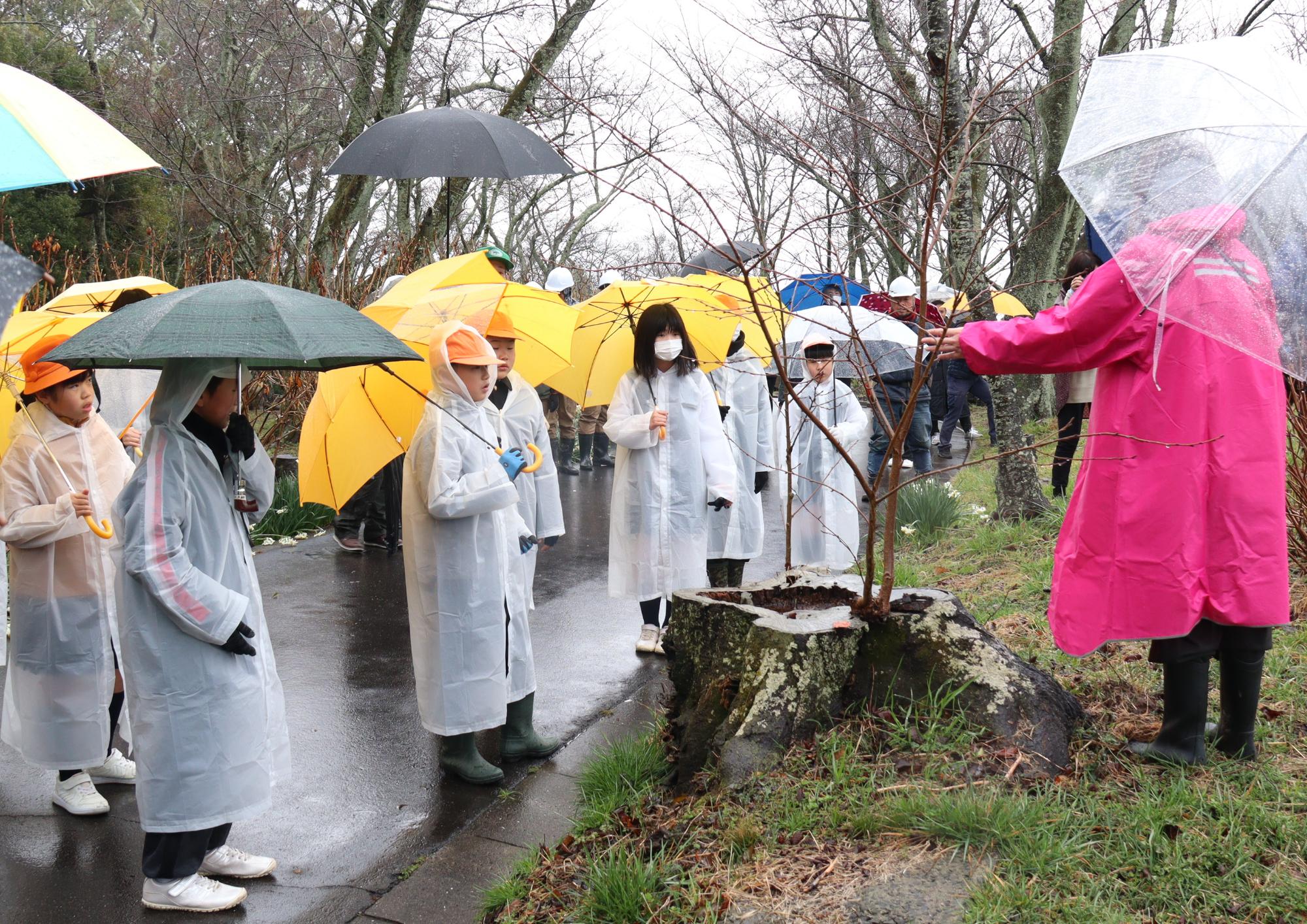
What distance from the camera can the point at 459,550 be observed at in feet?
13.8

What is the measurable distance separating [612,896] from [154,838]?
148 centimetres

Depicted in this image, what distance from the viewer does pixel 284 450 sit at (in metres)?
10.6

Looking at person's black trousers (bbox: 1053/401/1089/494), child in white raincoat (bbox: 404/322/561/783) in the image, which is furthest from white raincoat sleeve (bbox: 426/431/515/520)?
person's black trousers (bbox: 1053/401/1089/494)

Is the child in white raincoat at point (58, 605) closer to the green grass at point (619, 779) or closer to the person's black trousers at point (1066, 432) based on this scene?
the green grass at point (619, 779)

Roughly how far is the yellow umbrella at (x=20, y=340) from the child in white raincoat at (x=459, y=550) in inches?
48.7

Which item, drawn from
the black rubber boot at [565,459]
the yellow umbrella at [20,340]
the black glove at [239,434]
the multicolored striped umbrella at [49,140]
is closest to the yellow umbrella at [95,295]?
the yellow umbrella at [20,340]

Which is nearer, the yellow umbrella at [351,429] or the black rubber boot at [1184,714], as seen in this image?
the black rubber boot at [1184,714]

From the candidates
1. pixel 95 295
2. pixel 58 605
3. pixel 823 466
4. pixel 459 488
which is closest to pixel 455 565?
pixel 459 488

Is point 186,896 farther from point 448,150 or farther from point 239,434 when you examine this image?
point 448,150

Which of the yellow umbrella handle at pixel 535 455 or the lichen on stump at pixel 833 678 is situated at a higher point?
the yellow umbrella handle at pixel 535 455

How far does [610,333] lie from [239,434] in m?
2.95

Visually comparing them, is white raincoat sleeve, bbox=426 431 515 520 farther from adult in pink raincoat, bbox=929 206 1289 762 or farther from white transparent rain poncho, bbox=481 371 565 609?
adult in pink raincoat, bbox=929 206 1289 762

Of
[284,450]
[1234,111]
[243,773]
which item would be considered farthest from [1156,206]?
[284,450]

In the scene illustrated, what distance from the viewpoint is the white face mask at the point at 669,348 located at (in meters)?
5.76
